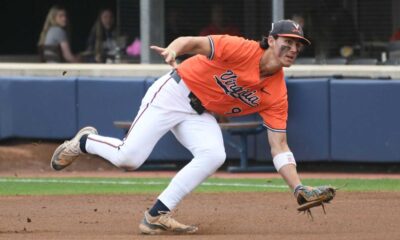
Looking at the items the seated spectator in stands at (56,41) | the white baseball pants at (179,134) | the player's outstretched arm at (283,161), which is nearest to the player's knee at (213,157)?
the white baseball pants at (179,134)

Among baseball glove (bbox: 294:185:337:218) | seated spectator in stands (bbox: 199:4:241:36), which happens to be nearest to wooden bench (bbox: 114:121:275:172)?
→ seated spectator in stands (bbox: 199:4:241:36)

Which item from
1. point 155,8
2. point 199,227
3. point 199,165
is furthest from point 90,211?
point 155,8

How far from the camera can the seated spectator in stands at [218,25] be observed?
13.5m

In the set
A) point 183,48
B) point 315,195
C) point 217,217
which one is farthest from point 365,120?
point 183,48

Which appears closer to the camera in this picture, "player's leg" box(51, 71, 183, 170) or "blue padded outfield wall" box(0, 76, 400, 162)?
"player's leg" box(51, 71, 183, 170)

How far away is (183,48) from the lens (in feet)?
22.6

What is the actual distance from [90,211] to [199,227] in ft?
4.53

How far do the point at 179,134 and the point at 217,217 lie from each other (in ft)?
4.28

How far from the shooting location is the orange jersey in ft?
23.6

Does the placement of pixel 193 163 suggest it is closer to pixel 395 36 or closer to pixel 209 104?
pixel 209 104

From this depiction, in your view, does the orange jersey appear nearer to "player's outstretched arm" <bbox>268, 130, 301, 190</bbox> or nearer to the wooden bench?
"player's outstretched arm" <bbox>268, 130, 301, 190</bbox>

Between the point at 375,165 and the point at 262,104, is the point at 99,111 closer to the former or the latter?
the point at 375,165

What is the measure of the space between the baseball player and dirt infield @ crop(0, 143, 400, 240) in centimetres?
41

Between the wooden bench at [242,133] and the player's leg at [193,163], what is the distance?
472cm
